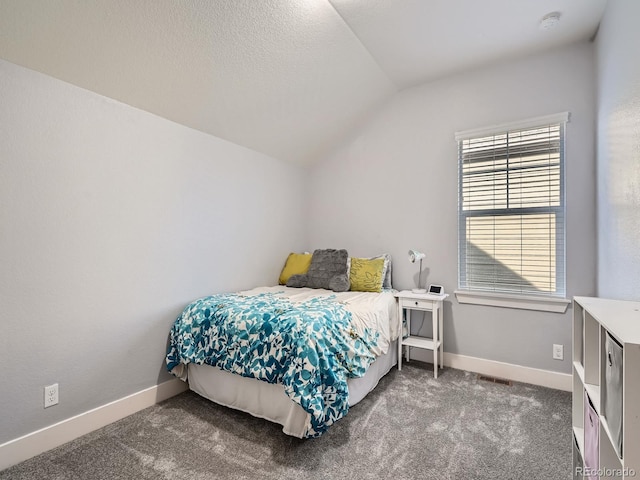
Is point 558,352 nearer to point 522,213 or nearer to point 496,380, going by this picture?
point 496,380

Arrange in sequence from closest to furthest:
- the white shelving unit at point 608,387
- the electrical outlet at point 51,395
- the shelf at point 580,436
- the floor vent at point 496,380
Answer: the white shelving unit at point 608,387
the shelf at point 580,436
the electrical outlet at point 51,395
the floor vent at point 496,380

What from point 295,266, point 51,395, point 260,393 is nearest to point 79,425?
point 51,395

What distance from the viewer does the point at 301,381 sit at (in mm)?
1771

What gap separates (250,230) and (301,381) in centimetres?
179

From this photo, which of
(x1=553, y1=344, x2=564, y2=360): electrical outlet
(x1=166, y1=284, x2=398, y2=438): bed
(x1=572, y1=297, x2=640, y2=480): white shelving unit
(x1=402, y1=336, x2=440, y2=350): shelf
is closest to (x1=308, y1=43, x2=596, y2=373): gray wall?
(x1=553, y1=344, x2=564, y2=360): electrical outlet

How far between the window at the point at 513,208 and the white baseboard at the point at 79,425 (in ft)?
8.86

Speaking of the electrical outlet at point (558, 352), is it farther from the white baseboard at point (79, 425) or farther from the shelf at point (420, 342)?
the white baseboard at point (79, 425)

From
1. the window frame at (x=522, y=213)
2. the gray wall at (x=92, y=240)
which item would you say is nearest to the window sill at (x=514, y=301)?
the window frame at (x=522, y=213)

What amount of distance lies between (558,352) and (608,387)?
74.1 inches

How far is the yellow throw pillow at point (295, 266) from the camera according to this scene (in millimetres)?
3457

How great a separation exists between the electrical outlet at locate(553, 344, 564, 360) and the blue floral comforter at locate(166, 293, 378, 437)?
1497mm

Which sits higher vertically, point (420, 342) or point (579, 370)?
point (579, 370)

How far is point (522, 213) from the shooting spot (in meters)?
2.77

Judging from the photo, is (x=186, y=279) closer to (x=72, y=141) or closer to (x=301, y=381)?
(x=72, y=141)
